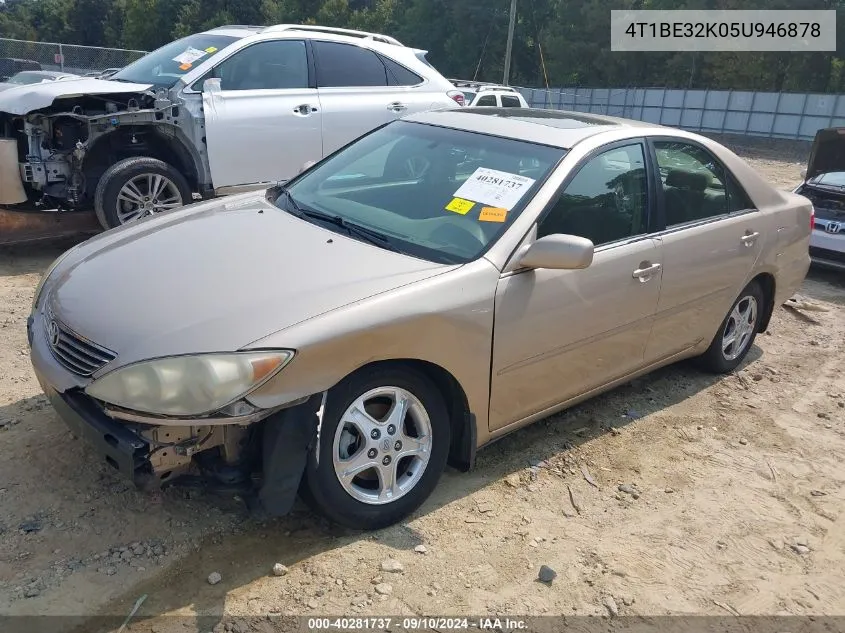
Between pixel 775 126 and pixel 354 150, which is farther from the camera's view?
pixel 775 126

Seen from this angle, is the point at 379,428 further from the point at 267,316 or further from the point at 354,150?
the point at 354,150

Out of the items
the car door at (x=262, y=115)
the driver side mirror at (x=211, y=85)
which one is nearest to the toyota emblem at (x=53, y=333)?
the car door at (x=262, y=115)

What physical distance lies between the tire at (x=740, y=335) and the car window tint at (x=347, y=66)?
170 inches

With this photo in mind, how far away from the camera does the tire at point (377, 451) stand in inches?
107

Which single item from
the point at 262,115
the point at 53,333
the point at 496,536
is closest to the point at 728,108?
the point at 262,115

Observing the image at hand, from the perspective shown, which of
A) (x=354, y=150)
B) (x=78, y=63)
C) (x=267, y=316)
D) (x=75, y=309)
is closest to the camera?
(x=267, y=316)

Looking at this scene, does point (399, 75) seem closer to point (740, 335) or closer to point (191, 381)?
point (740, 335)

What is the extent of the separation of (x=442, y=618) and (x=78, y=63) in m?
22.2

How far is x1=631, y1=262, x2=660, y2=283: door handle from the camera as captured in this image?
368 centimetres

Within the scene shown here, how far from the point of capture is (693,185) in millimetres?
4180

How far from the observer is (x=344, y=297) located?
273cm

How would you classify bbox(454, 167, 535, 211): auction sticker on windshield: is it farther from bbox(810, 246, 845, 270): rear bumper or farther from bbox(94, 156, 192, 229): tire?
bbox(810, 246, 845, 270): rear bumper

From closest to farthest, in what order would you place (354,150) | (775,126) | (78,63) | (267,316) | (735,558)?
(267,316) → (735,558) → (354,150) → (78,63) → (775,126)

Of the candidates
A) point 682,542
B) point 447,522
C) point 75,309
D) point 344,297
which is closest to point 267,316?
point 344,297
